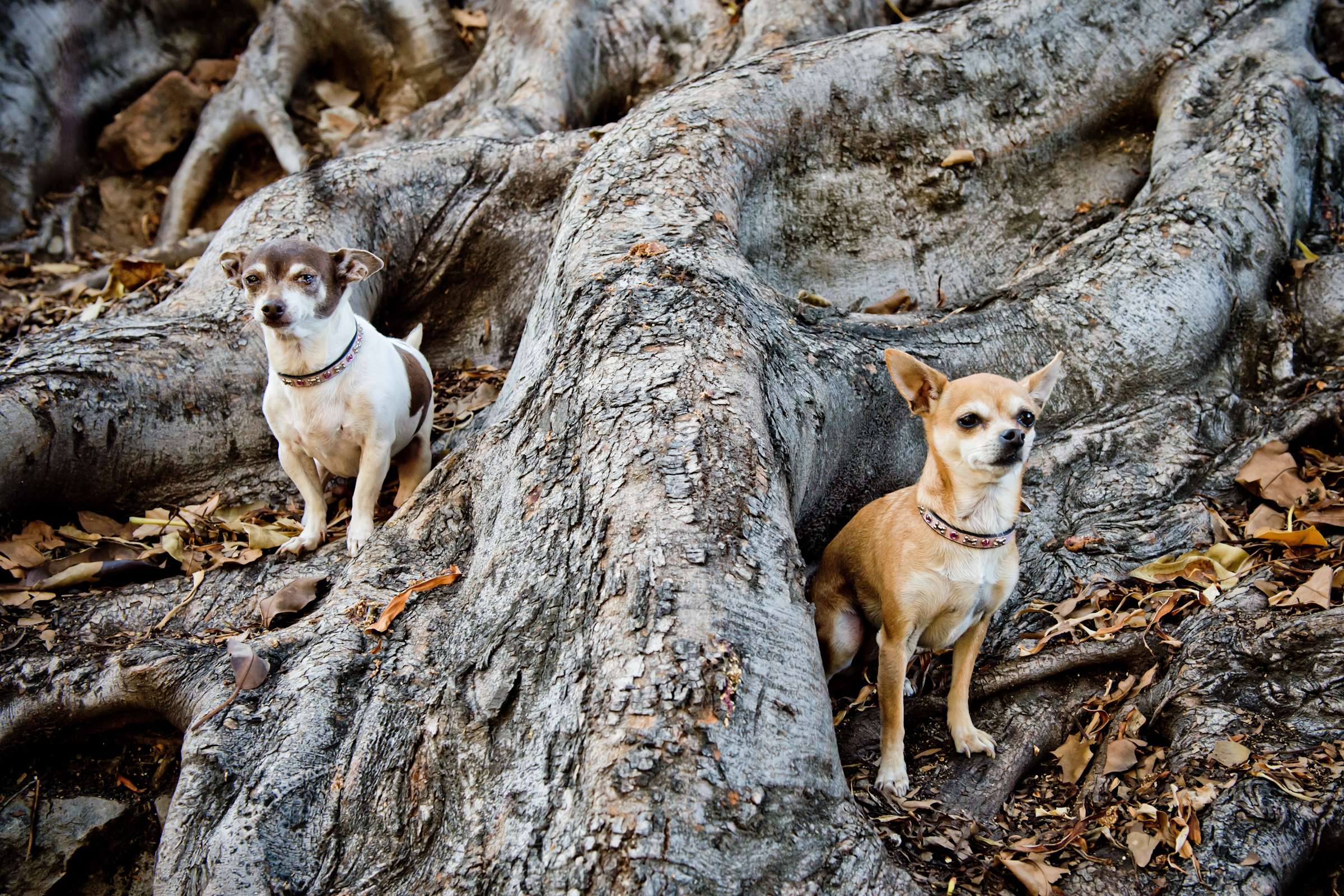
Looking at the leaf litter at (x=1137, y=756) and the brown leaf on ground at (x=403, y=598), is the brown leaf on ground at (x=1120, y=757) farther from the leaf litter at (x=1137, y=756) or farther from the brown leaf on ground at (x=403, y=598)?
the brown leaf on ground at (x=403, y=598)

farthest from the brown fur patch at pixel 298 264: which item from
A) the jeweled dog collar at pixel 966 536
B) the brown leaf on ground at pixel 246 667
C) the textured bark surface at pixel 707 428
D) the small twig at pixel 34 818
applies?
the jeweled dog collar at pixel 966 536

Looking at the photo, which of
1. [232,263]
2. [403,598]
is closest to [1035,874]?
[403,598]

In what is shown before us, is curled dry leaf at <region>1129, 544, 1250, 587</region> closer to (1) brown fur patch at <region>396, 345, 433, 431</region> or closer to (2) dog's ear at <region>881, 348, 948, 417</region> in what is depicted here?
(2) dog's ear at <region>881, 348, 948, 417</region>

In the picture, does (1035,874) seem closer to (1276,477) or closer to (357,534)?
(1276,477)

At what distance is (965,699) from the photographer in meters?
3.56

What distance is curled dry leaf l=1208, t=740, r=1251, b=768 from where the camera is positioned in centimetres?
297

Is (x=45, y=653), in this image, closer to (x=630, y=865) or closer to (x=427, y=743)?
(x=427, y=743)

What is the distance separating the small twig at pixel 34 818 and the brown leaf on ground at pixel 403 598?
58.2 inches

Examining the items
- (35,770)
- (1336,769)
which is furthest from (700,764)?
(35,770)

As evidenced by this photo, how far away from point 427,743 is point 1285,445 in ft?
12.7

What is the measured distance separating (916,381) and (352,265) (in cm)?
242

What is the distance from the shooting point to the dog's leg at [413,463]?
15.3ft

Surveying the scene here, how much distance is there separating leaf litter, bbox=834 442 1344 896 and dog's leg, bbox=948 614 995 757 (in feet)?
0.33

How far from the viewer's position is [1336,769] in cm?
293
